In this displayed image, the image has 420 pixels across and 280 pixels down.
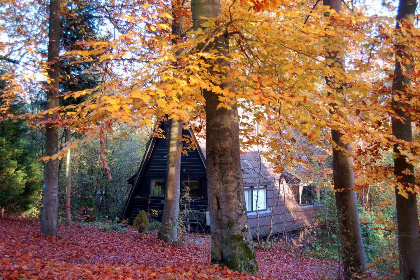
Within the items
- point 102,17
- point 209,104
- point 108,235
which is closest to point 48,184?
point 108,235

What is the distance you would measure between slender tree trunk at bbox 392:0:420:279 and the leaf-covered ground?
1.91 metres

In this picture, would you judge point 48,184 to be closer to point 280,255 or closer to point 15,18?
point 15,18

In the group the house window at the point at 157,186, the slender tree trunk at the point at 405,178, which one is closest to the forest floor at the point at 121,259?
the slender tree trunk at the point at 405,178

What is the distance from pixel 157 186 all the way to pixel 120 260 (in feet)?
33.6

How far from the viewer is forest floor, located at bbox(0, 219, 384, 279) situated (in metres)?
4.80

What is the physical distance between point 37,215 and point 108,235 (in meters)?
7.96

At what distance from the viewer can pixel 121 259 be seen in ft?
27.6

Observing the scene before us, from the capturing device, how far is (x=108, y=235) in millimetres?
12664

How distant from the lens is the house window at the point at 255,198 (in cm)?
1666

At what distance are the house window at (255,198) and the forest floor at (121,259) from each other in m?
3.01

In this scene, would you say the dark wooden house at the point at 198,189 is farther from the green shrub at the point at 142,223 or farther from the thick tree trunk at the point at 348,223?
the thick tree trunk at the point at 348,223

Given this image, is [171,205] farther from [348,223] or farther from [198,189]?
[348,223]

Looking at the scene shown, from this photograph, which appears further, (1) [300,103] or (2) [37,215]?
(2) [37,215]

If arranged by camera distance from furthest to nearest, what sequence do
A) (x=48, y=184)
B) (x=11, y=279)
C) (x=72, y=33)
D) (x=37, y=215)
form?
(x=37, y=215) < (x=72, y=33) < (x=48, y=184) < (x=11, y=279)
